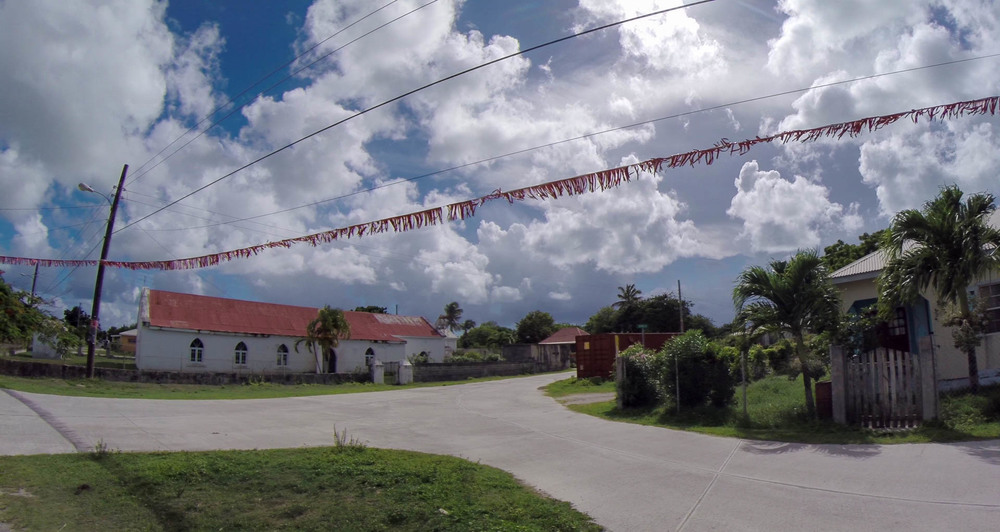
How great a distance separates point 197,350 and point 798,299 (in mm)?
36786

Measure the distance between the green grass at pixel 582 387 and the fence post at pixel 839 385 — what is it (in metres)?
12.8

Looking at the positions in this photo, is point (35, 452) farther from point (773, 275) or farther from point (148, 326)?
point (148, 326)

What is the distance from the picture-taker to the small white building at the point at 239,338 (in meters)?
36.8

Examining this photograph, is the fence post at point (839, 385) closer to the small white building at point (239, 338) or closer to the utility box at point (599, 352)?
the utility box at point (599, 352)

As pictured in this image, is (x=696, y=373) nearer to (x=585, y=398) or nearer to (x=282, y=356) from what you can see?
(x=585, y=398)

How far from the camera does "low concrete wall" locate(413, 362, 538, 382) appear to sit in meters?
36.4

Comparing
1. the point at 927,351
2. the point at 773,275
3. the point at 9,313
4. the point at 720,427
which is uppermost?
the point at 773,275

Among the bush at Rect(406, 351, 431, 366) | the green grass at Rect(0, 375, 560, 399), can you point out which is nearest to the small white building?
the bush at Rect(406, 351, 431, 366)

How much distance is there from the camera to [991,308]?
13.6m

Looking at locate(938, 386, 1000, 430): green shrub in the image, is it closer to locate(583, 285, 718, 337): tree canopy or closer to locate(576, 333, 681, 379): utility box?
locate(576, 333, 681, 379): utility box

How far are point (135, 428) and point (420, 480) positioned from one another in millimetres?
7828

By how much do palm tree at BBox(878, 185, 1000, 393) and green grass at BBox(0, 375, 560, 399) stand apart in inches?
789

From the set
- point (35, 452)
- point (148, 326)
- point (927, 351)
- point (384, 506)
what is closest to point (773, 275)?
point (927, 351)

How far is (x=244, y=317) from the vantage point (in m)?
42.8
